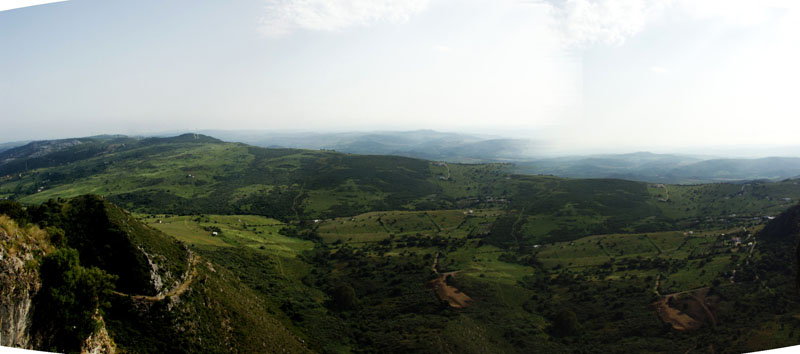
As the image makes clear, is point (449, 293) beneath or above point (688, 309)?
beneath

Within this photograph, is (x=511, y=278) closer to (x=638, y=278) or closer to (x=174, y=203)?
(x=638, y=278)

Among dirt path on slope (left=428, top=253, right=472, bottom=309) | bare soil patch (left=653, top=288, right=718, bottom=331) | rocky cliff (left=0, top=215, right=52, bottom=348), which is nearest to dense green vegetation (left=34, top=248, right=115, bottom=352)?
rocky cliff (left=0, top=215, right=52, bottom=348)

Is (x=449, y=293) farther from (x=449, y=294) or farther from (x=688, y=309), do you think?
(x=688, y=309)

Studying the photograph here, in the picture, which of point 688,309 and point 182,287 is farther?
point 688,309

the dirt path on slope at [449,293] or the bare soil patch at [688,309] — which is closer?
the bare soil patch at [688,309]

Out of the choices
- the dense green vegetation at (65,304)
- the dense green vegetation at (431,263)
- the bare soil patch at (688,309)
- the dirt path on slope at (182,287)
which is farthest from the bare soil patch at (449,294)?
the dense green vegetation at (65,304)

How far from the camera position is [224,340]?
16500 millimetres

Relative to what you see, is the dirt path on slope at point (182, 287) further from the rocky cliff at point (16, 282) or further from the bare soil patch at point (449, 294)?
the bare soil patch at point (449, 294)

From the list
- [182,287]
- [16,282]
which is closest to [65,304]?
[16,282]

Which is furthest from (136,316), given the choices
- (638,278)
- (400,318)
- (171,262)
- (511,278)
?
(638,278)

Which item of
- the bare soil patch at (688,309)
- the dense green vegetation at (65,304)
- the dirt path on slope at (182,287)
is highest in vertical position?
the dense green vegetation at (65,304)

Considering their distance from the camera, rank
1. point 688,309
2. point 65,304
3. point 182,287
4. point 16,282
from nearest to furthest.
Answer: point 16,282 < point 65,304 < point 182,287 < point 688,309

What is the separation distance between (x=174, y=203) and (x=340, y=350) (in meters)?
62.6

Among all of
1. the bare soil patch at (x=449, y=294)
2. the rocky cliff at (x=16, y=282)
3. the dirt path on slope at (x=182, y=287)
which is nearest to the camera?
the rocky cliff at (x=16, y=282)
